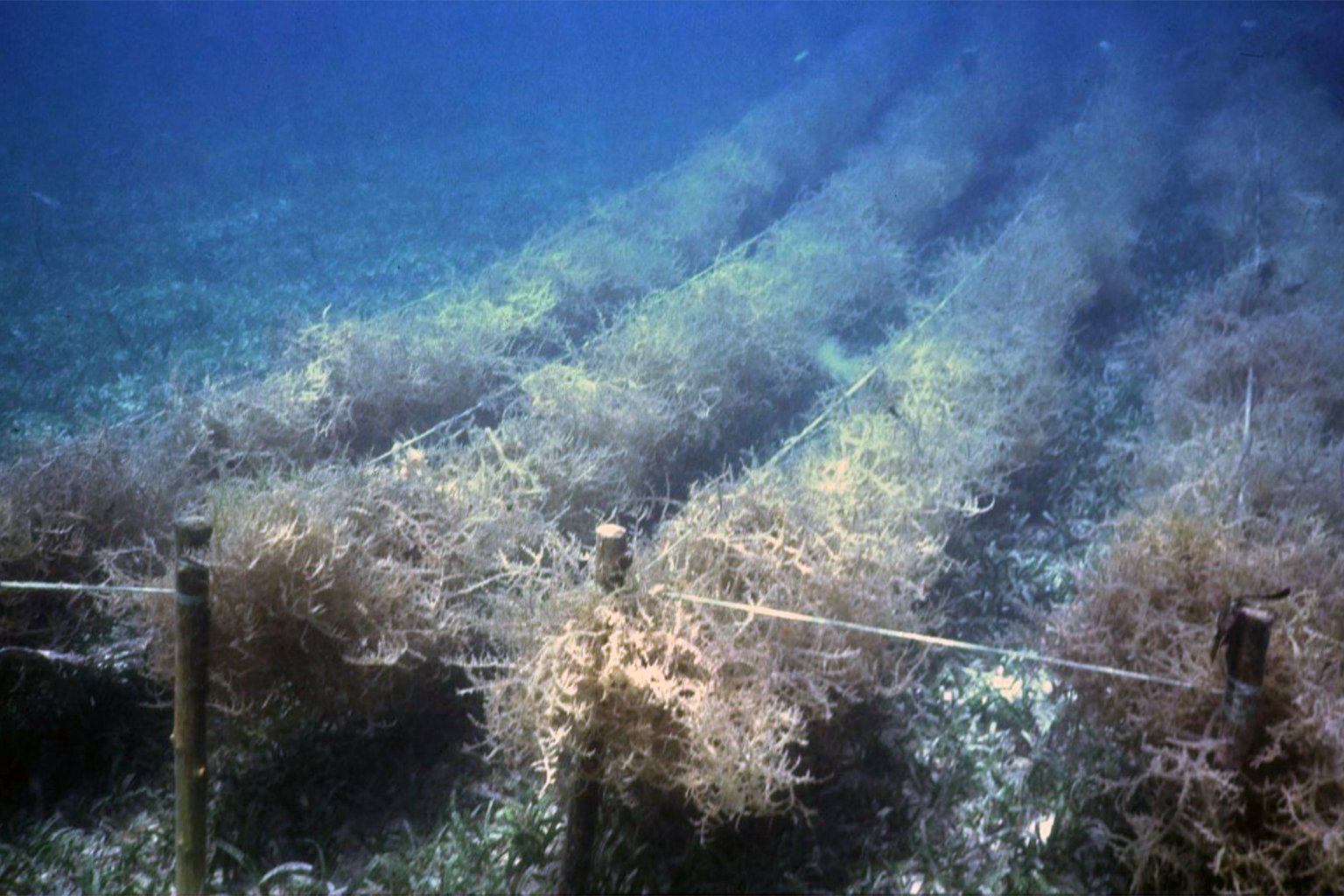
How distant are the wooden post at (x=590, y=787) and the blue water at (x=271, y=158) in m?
5.76

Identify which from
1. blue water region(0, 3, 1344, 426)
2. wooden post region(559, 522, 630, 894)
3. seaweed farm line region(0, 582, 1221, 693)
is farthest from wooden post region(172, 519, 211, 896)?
blue water region(0, 3, 1344, 426)

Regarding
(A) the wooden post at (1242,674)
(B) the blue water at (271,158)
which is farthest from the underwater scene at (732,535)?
(B) the blue water at (271,158)

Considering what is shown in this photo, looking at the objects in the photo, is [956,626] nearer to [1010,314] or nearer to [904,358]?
[904,358]

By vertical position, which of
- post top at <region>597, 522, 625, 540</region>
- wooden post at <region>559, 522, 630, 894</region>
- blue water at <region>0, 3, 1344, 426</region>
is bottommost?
wooden post at <region>559, 522, 630, 894</region>

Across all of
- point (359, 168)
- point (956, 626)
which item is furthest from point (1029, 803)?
point (359, 168)

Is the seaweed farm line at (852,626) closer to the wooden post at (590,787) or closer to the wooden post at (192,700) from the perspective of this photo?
the wooden post at (192,700)

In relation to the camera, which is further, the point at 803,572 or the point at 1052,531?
the point at 1052,531

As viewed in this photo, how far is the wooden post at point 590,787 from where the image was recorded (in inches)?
118

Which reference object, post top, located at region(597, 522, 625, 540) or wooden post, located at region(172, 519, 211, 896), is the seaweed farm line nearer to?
wooden post, located at region(172, 519, 211, 896)

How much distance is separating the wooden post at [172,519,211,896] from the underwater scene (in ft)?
0.05

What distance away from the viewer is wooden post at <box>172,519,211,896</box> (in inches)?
109

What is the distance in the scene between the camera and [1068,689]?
141 inches

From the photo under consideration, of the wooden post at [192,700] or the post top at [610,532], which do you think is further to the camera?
the post top at [610,532]

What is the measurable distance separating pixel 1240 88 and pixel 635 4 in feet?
154
